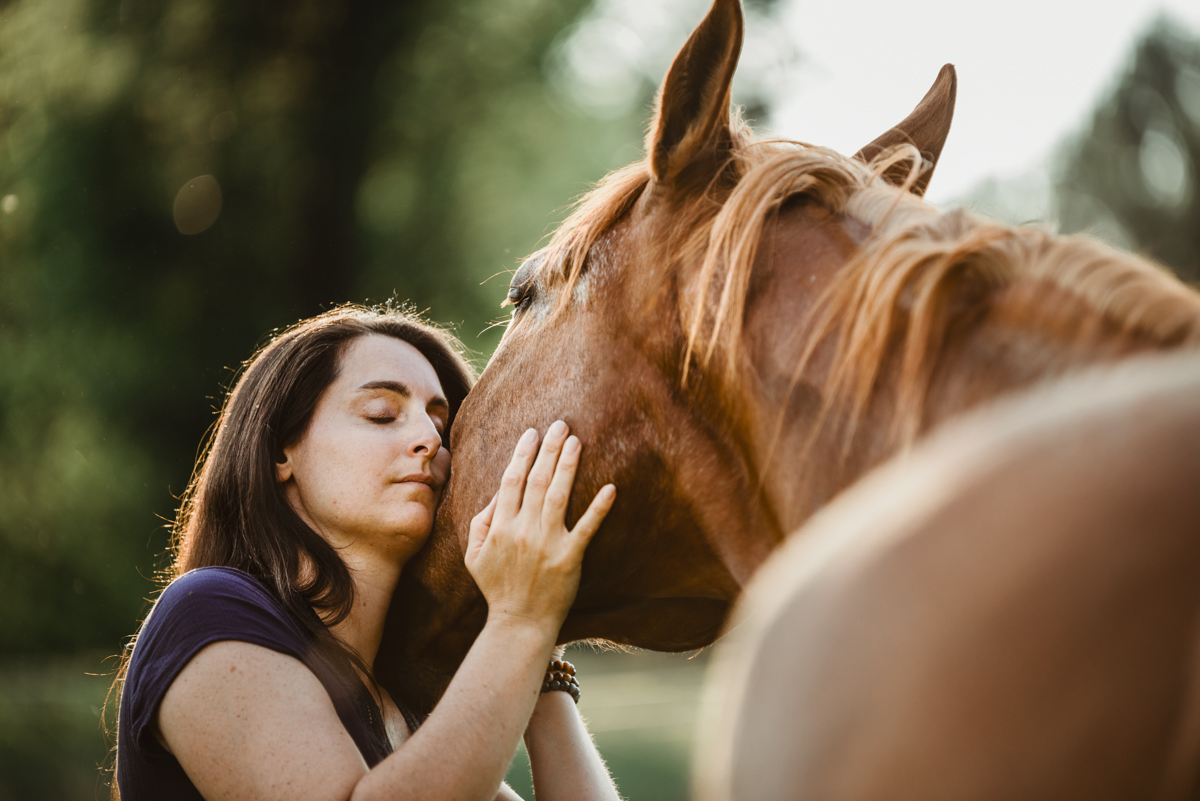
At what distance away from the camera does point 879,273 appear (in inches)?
31.5

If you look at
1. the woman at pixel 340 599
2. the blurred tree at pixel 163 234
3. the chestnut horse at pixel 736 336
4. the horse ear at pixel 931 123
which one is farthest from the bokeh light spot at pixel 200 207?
the horse ear at pixel 931 123

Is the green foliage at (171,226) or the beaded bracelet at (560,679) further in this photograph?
the green foliage at (171,226)

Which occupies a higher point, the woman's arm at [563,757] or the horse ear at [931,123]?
the horse ear at [931,123]

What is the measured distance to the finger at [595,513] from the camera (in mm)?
1121

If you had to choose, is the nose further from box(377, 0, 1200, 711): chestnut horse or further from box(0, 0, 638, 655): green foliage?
box(0, 0, 638, 655): green foliage

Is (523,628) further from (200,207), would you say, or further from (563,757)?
(200,207)

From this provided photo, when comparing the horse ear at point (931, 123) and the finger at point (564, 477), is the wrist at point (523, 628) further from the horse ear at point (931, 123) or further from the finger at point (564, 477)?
the horse ear at point (931, 123)

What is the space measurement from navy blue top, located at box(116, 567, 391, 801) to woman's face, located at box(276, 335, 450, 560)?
23 cm

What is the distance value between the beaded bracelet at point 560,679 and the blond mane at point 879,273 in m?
1.10

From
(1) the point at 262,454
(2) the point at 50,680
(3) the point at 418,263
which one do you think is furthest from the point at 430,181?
(1) the point at 262,454

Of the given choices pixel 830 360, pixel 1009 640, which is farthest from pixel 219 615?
pixel 1009 640

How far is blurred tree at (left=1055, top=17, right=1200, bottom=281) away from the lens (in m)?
13.7

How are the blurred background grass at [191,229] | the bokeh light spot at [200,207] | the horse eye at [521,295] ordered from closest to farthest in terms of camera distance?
the horse eye at [521,295], the blurred background grass at [191,229], the bokeh light spot at [200,207]

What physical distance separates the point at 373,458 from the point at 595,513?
1.97 ft
